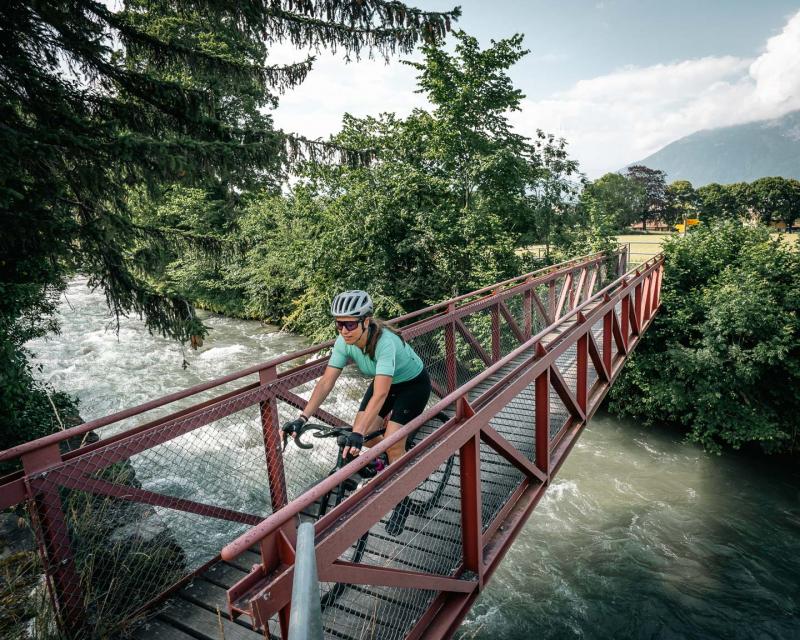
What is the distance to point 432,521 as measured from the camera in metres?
3.92

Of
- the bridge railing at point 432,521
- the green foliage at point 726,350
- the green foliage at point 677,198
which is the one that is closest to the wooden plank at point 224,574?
the bridge railing at point 432,521

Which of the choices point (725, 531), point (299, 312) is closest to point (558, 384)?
point (725, 531)

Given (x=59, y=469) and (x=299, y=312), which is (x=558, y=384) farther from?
(x=299, y=312)

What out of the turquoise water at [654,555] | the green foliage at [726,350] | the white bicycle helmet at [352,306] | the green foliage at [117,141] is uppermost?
the green foliage at [117,141]

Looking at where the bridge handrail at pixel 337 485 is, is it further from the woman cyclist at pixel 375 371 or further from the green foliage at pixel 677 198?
the green foliage at pixel 677 198

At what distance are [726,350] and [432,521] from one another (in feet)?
42.0

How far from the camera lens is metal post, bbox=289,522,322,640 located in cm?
87

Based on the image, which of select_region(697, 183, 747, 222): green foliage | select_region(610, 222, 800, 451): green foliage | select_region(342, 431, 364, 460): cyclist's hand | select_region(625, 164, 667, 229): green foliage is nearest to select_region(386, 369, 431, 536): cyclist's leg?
select_region(342, 431, 364, 460): cyclist's hand

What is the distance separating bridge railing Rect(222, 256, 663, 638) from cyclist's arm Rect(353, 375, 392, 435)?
0.28 m

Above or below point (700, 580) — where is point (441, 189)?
above

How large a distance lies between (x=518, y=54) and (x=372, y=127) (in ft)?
20.1

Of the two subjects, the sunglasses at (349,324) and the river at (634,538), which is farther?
the river at (634,538)

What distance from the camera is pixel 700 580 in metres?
8.82

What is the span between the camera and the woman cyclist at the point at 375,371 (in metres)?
3.06
